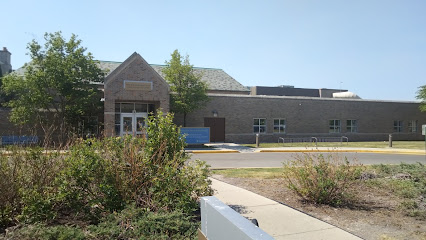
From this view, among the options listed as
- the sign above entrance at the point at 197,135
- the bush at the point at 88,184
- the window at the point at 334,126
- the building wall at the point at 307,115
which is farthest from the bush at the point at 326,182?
the window at the point at 334,126

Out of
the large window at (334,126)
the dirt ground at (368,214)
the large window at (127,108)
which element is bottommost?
the dirt ground at (368,214)

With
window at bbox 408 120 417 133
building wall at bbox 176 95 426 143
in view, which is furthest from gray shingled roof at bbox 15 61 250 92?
window at bbox 408 120 417 133

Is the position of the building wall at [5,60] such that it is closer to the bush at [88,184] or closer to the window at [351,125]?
the bush at [88,184]

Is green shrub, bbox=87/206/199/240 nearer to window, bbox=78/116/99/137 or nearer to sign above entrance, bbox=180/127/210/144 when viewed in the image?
sign above entrance, bbox=180/127/210/144

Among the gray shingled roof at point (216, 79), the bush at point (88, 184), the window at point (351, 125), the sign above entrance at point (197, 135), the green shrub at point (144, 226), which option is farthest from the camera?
the window at point (351, 125)

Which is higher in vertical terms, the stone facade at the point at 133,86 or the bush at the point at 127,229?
the stone facade at the point at 133,86

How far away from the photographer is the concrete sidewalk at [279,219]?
505cm

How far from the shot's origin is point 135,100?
2395cm

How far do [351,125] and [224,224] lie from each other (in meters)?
35.9

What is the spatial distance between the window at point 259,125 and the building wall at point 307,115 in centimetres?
36

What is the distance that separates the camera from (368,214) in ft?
21.0

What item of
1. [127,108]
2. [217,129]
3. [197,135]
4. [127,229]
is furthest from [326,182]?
[217,129]

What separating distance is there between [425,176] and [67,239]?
9.46 metres

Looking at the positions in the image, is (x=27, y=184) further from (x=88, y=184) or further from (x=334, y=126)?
(x=334, y=126)
